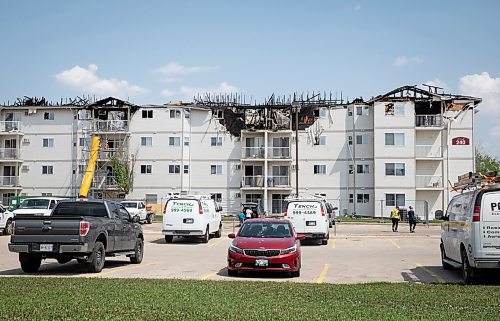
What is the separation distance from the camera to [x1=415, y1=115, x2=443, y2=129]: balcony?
195ft

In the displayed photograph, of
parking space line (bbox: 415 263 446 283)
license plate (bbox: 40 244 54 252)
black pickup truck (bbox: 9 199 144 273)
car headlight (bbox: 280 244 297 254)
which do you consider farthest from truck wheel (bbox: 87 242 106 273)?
parking space line (bbox: 415 263 446 283)

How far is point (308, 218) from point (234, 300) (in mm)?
17875

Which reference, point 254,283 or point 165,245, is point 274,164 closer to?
point 165,245

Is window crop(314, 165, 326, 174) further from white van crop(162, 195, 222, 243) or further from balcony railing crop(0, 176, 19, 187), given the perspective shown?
white van crop(162, 195, 222, 243)

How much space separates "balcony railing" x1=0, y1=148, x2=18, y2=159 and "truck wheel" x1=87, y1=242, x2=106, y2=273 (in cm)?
5214

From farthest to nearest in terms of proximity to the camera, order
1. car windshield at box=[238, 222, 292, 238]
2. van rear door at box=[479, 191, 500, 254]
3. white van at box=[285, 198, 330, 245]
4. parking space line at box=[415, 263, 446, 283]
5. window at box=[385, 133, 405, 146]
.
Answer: window at box=[385, 133, 405, 146], white van at box=[285, 198, 330, 245], car windshield at box=[238, 222, 292, 238], parking space line at box=[415, 263, 446, 283], van rear door at box=[479, 191, 500, 254]

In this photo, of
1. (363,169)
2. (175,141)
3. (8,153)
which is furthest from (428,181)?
(8,153)

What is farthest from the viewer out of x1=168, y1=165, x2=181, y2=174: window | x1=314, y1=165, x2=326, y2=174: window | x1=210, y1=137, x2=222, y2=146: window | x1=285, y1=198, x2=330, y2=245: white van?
x1=210, y1=137, x2=222, y2=146: window

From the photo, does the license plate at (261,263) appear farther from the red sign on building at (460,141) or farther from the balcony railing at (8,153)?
the balcony railing at (8,153)

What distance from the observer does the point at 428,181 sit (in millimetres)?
59625

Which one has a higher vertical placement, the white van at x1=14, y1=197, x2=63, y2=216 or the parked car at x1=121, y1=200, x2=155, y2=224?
the white van at x1=14, y1=197, x2=63, y2=216

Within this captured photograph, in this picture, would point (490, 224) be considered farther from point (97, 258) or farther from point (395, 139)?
point (395, 139)

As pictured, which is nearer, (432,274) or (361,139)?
(432,274)

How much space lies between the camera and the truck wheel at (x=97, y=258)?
1584 centimetres
